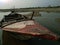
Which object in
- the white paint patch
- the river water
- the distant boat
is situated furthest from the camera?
the river water

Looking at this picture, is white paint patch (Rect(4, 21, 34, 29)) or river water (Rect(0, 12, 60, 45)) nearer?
white paint patch (Rect(4, 21, 34, 29))

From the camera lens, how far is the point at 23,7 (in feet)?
6.45

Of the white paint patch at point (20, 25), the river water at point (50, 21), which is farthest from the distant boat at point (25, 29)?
the river water at point (50, 21)

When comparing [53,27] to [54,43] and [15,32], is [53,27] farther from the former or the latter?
[15,32]

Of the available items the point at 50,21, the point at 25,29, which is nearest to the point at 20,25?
the point at 25,29

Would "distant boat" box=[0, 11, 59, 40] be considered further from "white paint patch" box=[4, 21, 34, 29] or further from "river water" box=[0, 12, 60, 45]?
"river water" box=[0, 12, 60, 45]

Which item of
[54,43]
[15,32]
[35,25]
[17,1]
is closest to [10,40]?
[15,32]

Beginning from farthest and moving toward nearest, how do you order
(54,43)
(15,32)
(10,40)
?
(54,43) < (10,40) < (15,32)

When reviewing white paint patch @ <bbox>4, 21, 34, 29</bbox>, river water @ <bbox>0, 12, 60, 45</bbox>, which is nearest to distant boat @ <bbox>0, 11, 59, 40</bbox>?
white paint patch @ <bbox>4, 21, 34, 29</bbox>

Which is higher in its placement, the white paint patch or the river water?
the white paint patch

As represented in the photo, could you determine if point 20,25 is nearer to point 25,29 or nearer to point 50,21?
point 25,29

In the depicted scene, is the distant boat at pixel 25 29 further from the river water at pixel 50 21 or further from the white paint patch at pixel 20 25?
the river water at pixel 50 21

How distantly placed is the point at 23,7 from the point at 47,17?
345 mm

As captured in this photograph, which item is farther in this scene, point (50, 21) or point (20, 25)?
point (50, 21)
